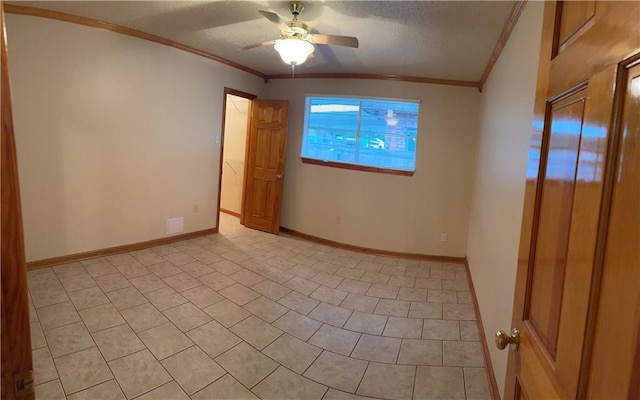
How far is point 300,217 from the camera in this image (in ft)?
16.4

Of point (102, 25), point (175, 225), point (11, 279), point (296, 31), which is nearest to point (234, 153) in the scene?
point (175, 225)

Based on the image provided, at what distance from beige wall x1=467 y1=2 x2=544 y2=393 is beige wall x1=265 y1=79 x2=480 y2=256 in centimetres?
122

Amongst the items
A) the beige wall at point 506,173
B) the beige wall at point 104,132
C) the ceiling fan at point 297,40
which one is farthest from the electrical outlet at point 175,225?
the beige wall at point 506,173

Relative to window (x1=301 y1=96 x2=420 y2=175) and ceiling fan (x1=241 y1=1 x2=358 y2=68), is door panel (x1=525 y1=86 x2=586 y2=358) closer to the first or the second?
ceiling fan (x1=241 y1=1 x2=358 y2=68)

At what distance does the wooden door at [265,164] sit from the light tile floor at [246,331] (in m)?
1.31

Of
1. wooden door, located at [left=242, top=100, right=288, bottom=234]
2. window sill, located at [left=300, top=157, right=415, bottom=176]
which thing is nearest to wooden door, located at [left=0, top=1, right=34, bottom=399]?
window sill, located at [left=300, top=157, right=415, bottom=176]

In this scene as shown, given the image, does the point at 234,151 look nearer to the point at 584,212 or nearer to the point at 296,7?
the point at 296,7

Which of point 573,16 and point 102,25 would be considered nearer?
point 573,16

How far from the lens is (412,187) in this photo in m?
4.35

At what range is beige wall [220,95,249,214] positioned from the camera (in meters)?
5.82

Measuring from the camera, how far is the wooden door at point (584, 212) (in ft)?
1.52

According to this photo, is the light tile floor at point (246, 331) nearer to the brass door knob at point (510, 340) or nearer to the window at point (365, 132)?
the brass door knob at point (510, 340)

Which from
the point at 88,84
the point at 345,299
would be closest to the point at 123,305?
the point at 345,299

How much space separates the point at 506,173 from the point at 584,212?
5.76 ft
